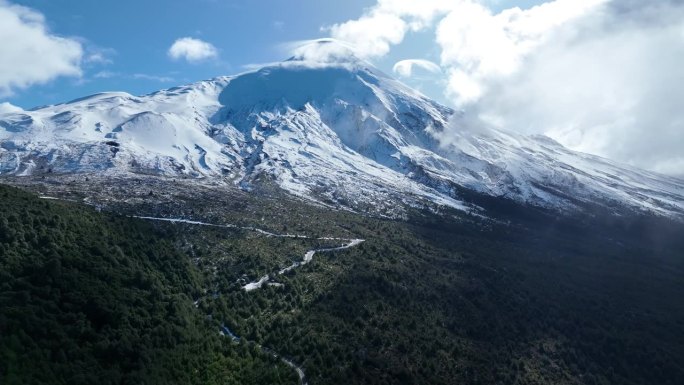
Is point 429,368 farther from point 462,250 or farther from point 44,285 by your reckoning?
point 462,250

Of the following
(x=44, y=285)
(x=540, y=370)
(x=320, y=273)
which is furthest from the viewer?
(x=320, y=273)

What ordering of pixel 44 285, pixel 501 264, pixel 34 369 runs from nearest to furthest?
1. pixel 34 369
2. pixel 44 285
3. pixel 501 264

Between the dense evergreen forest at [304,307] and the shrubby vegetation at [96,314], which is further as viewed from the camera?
the dense evergreen forest at [304,307]

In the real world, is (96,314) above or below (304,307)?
above

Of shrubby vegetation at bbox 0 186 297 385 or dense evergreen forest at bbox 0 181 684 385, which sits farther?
dense evergreen forest at bbox 0 181 684 385

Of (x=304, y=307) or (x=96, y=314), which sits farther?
(x=304, y=307)

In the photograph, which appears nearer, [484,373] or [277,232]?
[484,373]

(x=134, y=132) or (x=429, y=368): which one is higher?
(x=134, y=132)

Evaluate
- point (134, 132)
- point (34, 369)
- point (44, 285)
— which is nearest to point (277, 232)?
point (44, 285)
